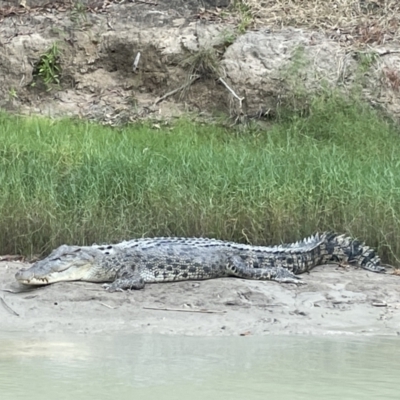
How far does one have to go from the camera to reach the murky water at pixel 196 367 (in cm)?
411

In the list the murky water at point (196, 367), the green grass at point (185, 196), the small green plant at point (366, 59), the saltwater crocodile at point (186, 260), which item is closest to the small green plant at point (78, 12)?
the small green plant at point (366, 59)

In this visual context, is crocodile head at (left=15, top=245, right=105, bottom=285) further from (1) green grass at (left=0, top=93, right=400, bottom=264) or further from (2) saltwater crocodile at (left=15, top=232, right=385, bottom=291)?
(1) green grass at (left=0, top=93, right=400, bottom=264)

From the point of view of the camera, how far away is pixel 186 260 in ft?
22.3

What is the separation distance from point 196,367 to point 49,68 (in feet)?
27.1

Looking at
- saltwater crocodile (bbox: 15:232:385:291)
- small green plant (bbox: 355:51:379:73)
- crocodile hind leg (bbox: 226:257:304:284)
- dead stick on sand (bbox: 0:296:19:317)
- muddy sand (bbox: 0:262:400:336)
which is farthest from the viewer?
small green plant (bbox: 355:51:379:73)

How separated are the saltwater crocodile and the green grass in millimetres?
274

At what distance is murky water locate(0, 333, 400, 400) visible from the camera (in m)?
4.11

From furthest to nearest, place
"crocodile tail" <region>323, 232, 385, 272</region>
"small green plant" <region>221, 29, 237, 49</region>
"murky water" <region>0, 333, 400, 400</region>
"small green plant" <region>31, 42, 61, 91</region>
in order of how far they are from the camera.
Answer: "small green plant" <region>31, 42, 61, 91</region> < "small green plant" <region>221, 29, 237, 49</region> < "crocodile tail" <region>323, 232, 385, 272</region> < "murky water" <region>0, 333, 400, 400</region>

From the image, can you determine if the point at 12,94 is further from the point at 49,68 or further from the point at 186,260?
the point at 186,260

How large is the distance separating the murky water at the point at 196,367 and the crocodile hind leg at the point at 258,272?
56.6 inches

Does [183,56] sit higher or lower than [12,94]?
higher

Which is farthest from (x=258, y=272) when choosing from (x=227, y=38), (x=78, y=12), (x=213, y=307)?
(x=78, y=12)

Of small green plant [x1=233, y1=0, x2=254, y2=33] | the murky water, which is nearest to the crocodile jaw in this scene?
the murky water

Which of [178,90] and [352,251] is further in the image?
[178,90]
